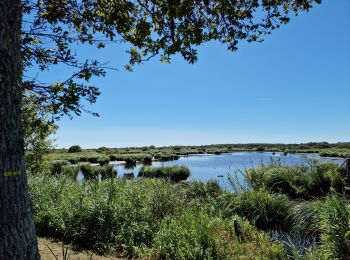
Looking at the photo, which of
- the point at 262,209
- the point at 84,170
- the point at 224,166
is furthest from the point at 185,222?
the point at 224,166

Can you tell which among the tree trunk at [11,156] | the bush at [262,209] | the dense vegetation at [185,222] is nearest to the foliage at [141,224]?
the dense vegetation at [185,222]

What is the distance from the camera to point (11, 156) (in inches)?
117

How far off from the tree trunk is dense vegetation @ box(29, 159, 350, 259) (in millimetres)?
3277

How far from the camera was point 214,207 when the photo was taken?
29.6 ft

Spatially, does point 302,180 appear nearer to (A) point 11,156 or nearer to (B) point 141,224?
(B) point 141,224

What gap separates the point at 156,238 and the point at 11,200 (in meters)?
3.92

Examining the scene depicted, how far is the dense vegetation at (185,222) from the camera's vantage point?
5875 millimetres

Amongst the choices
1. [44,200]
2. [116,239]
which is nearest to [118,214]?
[116,239]

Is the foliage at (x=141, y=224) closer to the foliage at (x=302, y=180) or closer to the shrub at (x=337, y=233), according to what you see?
the shrub at (x=337, y=233)

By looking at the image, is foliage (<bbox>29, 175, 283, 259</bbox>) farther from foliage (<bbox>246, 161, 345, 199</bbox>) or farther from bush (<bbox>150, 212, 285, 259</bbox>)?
foliage (<bbox>246, 161, 345, 199</bbox>)

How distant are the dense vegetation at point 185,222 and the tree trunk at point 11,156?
3277mm

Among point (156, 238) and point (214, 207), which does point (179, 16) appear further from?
point (214, 207)

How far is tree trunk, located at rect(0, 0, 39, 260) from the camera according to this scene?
295cm

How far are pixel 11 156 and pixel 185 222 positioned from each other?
4465 mm
